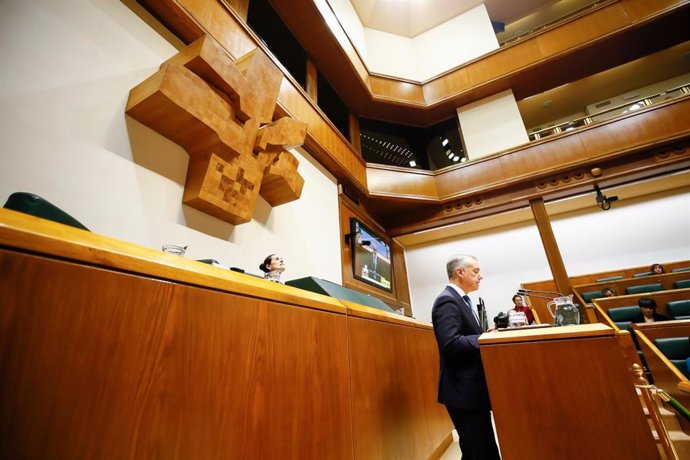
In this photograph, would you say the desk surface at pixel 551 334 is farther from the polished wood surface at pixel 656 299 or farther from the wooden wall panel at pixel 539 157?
the wooden wall panel at pixel 539 157

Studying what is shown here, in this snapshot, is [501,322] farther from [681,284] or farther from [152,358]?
[681,284]

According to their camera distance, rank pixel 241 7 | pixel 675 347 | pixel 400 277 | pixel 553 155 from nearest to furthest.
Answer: pixel 675 347
pixel 241 7
pixel 553 155
pixel 400 277

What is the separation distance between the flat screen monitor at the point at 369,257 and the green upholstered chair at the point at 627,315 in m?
3.13

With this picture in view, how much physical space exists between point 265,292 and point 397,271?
244 inches

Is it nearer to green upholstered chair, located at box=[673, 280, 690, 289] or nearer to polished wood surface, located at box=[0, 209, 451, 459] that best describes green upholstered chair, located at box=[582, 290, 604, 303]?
green upholstered chair, located at box=[673, 280, 690, 289]

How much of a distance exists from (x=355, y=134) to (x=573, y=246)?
17.5 feet

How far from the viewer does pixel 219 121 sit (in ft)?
6.56

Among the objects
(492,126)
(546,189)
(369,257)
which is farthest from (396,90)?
(369,257)

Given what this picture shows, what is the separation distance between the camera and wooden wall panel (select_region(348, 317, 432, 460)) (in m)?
1.39

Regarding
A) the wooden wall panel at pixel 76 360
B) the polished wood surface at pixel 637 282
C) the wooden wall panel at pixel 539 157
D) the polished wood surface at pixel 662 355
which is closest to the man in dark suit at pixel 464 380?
the wooden wall panel at pixel 76 360

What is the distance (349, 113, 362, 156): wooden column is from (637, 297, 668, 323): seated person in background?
4.75 metres

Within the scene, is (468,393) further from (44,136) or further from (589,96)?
(589,96)

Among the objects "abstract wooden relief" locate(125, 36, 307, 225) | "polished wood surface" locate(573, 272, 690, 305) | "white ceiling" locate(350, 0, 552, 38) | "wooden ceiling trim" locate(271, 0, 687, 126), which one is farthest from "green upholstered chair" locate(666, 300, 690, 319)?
"white ceiling" locate(350, 0, 552, 38)

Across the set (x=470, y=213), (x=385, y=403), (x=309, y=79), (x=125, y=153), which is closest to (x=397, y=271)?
(x=470, y=213)
